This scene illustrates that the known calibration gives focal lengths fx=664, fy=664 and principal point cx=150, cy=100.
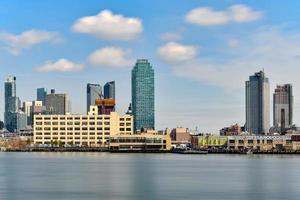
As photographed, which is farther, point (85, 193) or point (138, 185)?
point (138, 185)

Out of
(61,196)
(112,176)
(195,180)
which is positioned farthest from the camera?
(112,176)

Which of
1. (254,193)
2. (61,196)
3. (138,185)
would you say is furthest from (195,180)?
(61,196)

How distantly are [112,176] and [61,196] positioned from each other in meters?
26.9

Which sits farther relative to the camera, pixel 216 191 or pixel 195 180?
pixel 195 180

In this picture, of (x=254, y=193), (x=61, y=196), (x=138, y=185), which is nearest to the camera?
(x=61, y=196)

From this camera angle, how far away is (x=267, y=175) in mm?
91500

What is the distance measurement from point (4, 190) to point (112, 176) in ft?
75.8

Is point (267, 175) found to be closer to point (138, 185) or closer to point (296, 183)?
point (296, 183)

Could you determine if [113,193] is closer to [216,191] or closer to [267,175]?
[216,191]

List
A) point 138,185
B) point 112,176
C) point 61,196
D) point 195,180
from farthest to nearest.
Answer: point 112,176
point 195,180
point 138,185
point 61,196

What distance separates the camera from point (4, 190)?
6706 cm

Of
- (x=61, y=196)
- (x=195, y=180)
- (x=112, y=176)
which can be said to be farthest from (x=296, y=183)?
(x=61, y=196)

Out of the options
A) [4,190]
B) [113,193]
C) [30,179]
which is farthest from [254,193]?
[30,179]

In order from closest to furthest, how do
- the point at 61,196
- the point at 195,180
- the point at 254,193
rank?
1. the point at 61,196
2. the point at 254,193
3. the point at 195,180
